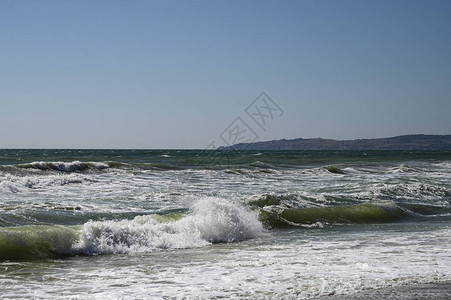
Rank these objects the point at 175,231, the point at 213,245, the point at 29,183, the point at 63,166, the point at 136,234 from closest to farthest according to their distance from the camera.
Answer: the point at 136,234, the point at 213,245, the point at 175,231, the point at 29,183, the point at 63,166

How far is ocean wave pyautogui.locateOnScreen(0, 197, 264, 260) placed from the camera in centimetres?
916

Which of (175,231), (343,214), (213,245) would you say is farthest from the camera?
(343,214)

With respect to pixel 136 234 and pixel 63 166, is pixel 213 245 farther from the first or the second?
pixel 63 166

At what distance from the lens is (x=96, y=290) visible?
20.6 feet

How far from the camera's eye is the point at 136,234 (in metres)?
10.2

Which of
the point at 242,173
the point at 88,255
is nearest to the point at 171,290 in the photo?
the point at 88,255

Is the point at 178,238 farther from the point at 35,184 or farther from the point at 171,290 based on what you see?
the point at 35,184

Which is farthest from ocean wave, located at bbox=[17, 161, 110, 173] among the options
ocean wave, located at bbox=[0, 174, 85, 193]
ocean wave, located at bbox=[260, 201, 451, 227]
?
ocean wave, located at bbox=[260, 201, 451, 227]

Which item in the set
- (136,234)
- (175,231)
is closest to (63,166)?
(175,231)

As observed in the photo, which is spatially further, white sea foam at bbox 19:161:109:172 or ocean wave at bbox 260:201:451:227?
white sea foam at bbox 19:161:109:172

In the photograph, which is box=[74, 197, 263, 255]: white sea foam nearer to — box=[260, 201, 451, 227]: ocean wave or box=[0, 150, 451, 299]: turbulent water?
box=[0, 150, 451, 299]: turbulent water

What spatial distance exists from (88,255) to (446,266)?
559 cm

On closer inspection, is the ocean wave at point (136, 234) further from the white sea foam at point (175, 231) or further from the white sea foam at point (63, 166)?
the white sea foam at point (63, 166)

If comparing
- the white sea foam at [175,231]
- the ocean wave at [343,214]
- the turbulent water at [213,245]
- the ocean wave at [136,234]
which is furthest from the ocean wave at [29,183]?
the ocean wave at [343,214]
